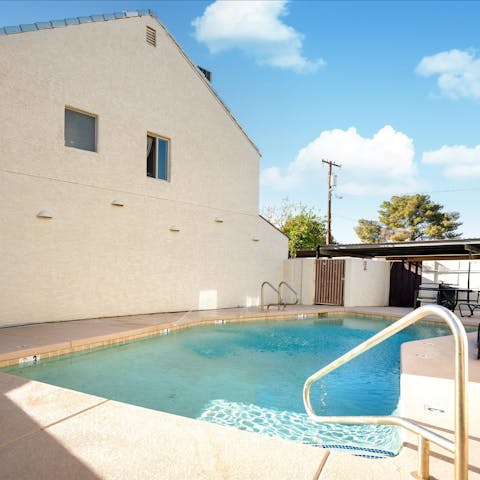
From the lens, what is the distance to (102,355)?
22.4ft

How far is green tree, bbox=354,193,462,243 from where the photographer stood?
37.9 metres

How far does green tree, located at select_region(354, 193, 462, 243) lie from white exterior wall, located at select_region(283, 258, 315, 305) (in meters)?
25.8

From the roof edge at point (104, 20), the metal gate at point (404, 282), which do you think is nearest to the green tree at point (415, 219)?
the metal gate at point (404, 282)

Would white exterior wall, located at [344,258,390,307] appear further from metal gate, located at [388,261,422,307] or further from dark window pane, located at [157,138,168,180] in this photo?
dark window pane, located at [157,138,168,180]

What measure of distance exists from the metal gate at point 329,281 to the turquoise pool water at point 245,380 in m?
5.92

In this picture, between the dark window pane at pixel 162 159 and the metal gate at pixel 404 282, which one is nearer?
the dark window pane at pixel 162 159

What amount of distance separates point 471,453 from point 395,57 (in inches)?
812

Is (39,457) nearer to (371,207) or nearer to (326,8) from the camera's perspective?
(326,8)

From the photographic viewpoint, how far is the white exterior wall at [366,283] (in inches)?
596

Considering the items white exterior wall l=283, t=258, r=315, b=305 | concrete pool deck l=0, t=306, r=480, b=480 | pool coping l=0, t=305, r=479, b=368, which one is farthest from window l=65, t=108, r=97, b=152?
white exterior wall l=283, t=258, r=315, b=305

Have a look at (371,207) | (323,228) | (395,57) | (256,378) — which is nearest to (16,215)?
(256,378)

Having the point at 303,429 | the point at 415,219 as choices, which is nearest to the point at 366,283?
the point at 303,429

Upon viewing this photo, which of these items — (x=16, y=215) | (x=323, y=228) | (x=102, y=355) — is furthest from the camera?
(x=323, y=228)

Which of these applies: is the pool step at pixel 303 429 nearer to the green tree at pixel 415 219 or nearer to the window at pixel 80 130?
the window at pixel 80 130
